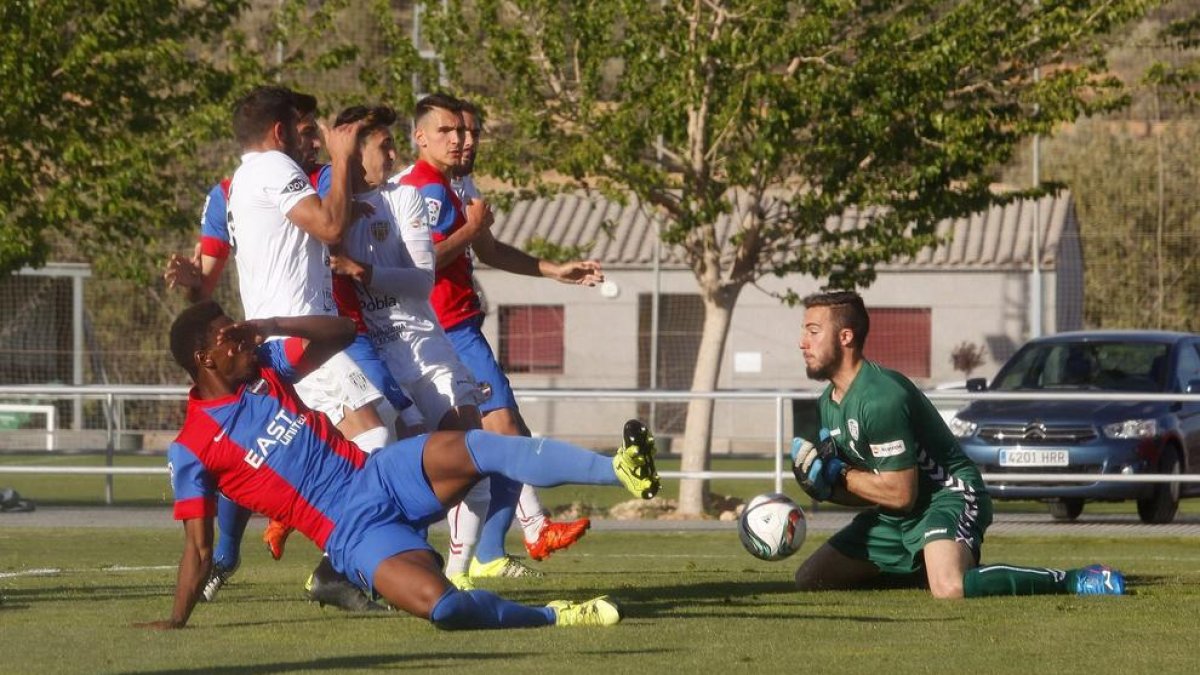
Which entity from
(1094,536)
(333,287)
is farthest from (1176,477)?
(333,287)

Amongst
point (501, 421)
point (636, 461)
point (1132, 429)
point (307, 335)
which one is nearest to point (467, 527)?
point (501, 421)

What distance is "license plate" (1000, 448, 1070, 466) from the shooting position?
1745cm

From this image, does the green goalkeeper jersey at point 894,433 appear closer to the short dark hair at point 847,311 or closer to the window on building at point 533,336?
the short dark hair at point 847,311

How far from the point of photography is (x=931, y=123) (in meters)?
19.4

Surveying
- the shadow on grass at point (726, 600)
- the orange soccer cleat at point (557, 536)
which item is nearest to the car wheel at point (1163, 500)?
the shadow on grass at point (726, 600)

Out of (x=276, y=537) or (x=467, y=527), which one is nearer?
(x=276, y=537)

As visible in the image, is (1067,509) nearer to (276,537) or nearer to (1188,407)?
(1188,407)

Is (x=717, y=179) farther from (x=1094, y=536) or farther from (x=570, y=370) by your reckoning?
(x=570, y=370)

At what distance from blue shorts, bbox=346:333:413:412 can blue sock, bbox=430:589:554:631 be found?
53.8 inches

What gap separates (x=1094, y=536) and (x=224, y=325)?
9714mm

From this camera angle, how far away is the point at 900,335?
3703 centimetres

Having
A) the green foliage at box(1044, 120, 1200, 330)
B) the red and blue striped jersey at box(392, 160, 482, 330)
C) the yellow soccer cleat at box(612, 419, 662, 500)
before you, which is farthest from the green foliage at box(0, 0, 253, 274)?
the green foliage at box(1044, 120, 1200, 330)

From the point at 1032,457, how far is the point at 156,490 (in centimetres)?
1070

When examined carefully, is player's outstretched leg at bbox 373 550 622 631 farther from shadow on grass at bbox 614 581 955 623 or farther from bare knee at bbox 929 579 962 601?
bare knee at bbox 929 579 962 601
